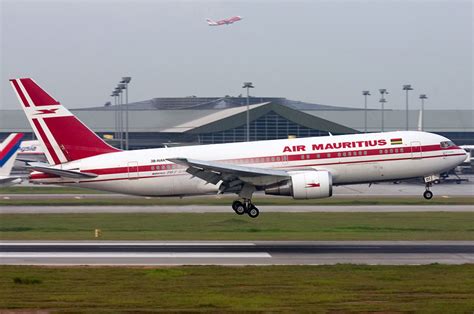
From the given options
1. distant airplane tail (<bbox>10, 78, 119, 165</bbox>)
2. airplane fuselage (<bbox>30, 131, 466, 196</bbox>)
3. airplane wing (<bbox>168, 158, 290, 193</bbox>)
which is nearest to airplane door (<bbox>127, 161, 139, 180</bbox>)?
airplane fuselage (<bbox>30, 131, 466, 196</bbox>)

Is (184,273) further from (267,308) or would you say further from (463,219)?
(463,219)

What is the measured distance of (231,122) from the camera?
105 meters

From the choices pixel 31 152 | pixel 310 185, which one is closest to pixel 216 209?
pixel 310 185

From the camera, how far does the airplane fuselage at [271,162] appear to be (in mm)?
41156

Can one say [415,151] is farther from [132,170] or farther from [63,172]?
[63,172]

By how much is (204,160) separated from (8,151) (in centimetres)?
1572

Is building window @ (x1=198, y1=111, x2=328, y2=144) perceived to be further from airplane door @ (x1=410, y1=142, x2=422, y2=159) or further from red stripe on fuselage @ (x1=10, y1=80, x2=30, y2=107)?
red stripe on fuselage @ (x1=10, y1=80, x2=30, y2=107)

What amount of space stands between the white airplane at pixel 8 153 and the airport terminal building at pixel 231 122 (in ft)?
148

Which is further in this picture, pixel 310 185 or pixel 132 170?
pixel 132 170

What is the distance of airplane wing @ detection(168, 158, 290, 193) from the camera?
129 ft

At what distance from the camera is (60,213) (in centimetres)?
5178

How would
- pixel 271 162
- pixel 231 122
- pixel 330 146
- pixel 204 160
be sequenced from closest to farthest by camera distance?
pixel 204 160, pixel 330 146, pixel 271 162, pixel 231 122

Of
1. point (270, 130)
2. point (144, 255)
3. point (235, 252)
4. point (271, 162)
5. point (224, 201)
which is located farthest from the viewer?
point (270, 130)

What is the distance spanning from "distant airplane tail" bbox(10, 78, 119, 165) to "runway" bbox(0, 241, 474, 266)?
5.75m
